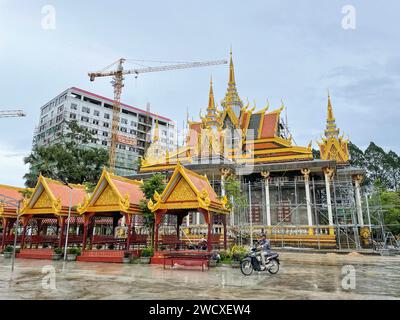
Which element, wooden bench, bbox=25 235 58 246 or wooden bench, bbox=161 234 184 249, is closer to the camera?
wooden bench, bbox=161 234 184 249

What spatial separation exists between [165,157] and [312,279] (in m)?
28.2

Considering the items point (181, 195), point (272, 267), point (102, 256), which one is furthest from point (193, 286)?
point (102, 256)

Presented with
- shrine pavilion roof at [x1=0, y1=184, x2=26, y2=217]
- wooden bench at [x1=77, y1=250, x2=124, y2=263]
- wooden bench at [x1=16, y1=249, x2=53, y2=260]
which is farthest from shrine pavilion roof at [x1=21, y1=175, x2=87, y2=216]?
shrine pavilion roof at [x1=0, y1=184, x2=26, y2=217]

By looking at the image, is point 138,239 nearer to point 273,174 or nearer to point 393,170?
point 273,174

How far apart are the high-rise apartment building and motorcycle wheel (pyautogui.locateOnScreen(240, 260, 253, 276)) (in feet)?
183

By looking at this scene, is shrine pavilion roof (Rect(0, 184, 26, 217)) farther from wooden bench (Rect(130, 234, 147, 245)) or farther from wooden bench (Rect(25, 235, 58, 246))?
wooden bench (Rect(130, 234, 147, 245))

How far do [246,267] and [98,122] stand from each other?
2730 inches

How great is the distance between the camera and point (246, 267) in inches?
446

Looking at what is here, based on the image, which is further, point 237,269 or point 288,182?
point 288,182

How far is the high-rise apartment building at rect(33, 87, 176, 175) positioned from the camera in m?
68.1
